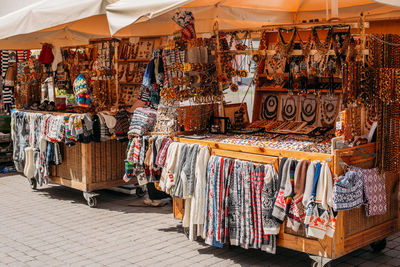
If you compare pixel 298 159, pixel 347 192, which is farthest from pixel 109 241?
pixel 347 192

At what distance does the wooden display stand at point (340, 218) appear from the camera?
171 inches

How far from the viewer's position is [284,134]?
578 cm

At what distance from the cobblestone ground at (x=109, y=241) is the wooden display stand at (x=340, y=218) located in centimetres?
34

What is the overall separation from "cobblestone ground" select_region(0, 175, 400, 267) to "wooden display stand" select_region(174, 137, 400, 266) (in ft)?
1.11

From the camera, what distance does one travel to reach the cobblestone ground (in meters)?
5.01

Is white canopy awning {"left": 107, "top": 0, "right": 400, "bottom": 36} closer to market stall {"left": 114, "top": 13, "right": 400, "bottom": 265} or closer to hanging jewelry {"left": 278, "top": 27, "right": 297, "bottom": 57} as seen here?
market stall {"left": 114, "top": 13, "right": 400, "bottom": 265}

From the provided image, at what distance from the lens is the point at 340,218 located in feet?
14.3

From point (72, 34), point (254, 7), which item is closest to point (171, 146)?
point (254, 7)

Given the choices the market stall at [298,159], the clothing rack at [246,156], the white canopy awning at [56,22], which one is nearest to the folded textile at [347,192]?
the market stall at [298,159]

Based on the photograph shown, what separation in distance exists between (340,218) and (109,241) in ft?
8.45

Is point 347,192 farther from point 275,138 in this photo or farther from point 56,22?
point 56,22

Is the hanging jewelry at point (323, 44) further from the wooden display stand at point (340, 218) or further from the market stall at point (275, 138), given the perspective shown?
the wooden display stand at point (340, 218)

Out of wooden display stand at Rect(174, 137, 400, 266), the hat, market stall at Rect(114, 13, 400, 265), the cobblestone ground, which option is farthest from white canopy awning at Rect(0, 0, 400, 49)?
the cobblestone ground

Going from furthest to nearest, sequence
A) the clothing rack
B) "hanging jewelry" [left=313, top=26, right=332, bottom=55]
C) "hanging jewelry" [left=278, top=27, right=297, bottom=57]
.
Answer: "hanging jewelry" [left=278, top=27, right=297, bottom=57] → "hanging jewelry" [left=313, top=26, right=332, bottom=55] → the clothing rack
